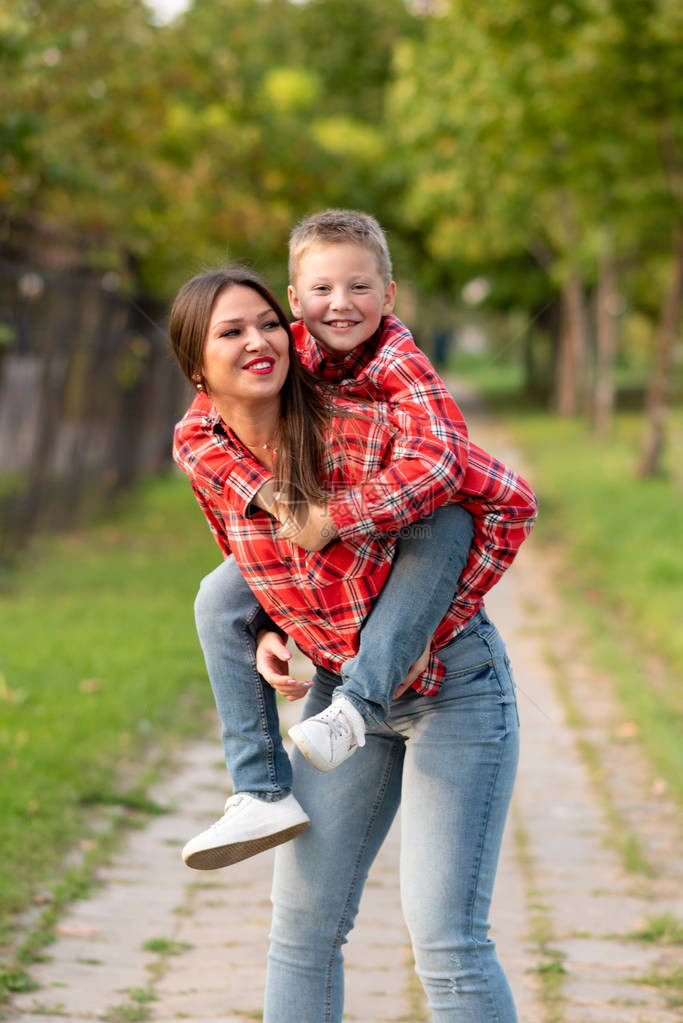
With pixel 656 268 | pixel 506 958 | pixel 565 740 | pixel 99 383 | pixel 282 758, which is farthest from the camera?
pixel 656 268

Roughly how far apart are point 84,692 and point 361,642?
3895 mm

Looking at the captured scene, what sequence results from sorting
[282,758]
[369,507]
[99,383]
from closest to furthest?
[369,507]
[282,758]
[99,383]

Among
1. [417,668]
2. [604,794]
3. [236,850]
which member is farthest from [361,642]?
[604,794]

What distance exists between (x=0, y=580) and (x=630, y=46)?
289 inches

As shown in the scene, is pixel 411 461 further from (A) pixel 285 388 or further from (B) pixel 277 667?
(B) pixel 277 667

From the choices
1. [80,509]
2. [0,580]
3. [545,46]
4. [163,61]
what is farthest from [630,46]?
[0,580]

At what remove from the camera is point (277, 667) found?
2.43 metres

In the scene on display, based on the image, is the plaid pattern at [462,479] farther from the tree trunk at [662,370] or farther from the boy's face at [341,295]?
the tree trunk at [662,370]

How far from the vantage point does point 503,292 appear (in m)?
31.2

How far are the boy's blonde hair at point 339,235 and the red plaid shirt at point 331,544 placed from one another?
0.35 m

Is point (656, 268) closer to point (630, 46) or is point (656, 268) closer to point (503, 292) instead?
point (503, 292)

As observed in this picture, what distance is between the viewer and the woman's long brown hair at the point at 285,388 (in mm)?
2287

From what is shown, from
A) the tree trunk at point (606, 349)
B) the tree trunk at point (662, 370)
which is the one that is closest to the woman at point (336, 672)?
the tree trunk at point (662, 370)

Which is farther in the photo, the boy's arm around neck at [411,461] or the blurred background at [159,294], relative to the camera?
the blurred background at [159,294]
